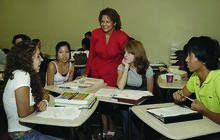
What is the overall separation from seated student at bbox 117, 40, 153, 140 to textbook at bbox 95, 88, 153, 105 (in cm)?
19

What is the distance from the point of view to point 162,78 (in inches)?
139

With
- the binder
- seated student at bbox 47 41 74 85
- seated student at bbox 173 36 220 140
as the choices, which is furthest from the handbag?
seated student at bbox 173 36 220 140

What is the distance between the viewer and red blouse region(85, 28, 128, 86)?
3357mm

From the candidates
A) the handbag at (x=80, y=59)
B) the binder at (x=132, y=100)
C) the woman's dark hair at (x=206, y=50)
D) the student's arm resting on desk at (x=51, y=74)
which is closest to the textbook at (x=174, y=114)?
the binder at (x=132, y=100)

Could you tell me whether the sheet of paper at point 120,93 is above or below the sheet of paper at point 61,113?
above

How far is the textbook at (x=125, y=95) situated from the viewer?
2416mm

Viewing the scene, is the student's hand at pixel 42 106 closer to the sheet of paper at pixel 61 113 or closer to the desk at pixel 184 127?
the sheet of paper at pixel 61 113

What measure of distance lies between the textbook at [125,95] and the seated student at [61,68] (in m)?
0.80

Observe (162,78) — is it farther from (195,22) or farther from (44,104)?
(195,22)

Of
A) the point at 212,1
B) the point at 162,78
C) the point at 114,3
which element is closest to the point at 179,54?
the point at 212,1

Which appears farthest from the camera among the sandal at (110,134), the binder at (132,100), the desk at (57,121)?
the sandal at (110,134)

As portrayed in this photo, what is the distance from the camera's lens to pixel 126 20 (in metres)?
6.48

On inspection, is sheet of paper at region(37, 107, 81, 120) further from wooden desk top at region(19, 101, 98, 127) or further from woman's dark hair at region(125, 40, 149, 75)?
woman's dark hair at region(125, 40, 149, 75)

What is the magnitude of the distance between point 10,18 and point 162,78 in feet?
16.7
